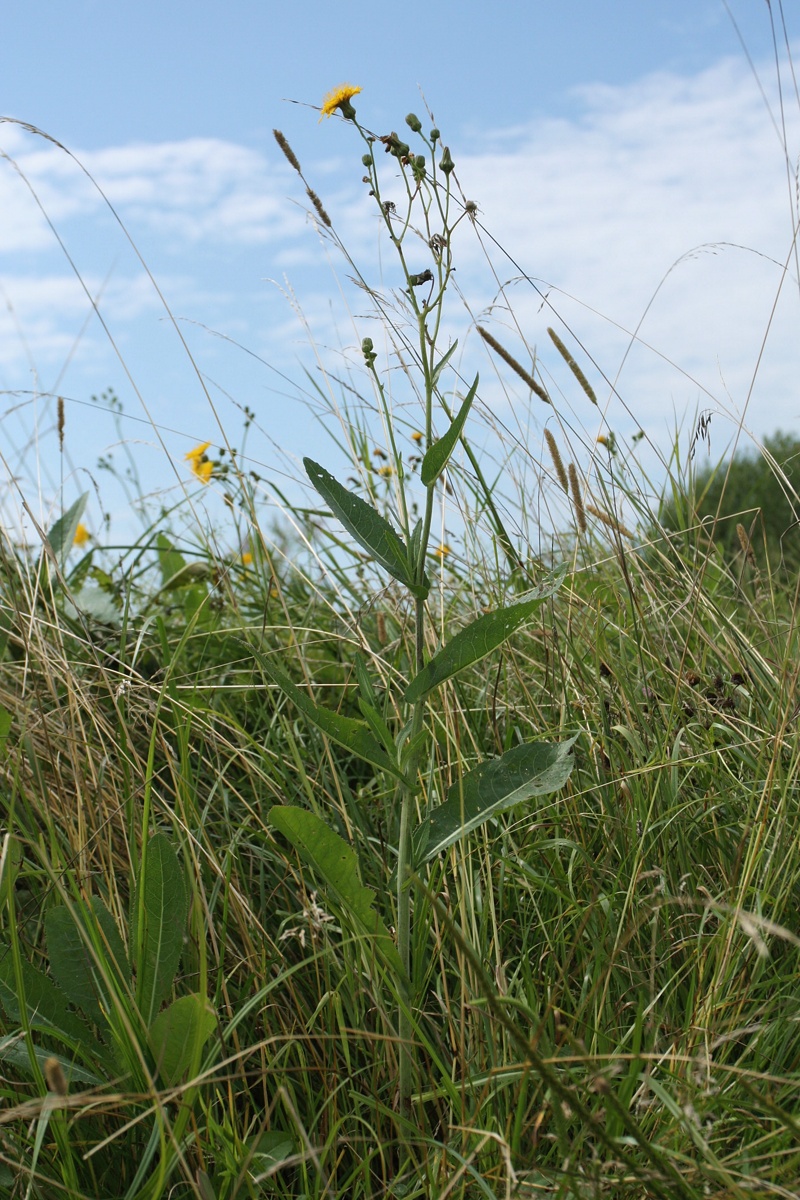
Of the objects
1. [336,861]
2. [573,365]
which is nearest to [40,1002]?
[336,861]

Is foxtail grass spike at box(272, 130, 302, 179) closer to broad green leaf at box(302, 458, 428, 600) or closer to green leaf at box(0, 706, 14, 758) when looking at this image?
broad green leaf at box(302, 458, 428, 600)

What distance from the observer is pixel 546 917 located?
1407 mm

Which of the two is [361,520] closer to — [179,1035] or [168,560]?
[179,1035]

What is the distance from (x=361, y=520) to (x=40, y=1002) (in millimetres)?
694

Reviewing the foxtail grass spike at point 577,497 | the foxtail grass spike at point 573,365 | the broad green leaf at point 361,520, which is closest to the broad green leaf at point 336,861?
the broad green leaf at point 361,520

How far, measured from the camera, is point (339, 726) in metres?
1.09

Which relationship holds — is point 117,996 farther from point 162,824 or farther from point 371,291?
point 371,291

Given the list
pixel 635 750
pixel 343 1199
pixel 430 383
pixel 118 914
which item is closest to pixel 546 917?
pixel 635 750

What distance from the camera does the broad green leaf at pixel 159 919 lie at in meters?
1.16

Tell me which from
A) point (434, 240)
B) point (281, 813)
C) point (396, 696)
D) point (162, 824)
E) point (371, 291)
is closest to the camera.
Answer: point (281, 813)

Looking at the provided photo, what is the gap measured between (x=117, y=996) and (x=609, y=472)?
143 centimetres

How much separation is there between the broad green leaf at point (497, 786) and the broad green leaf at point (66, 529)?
1.55 meters

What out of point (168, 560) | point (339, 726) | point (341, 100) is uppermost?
point (341, 100)

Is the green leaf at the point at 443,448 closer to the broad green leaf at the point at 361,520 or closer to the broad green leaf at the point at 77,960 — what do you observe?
the broad green leaf at the point at 361,520
